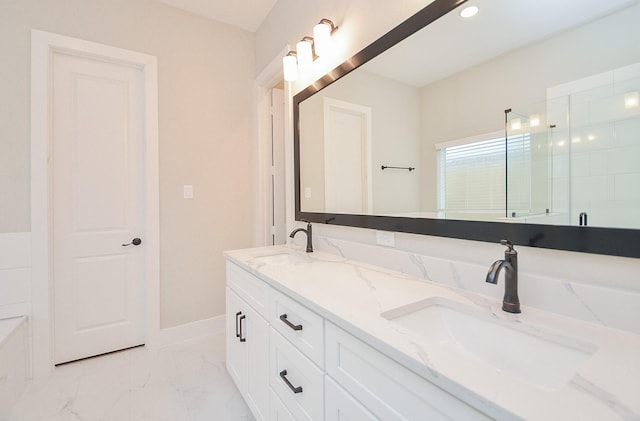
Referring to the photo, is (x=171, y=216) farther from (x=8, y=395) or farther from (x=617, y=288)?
(x=617, y=288)

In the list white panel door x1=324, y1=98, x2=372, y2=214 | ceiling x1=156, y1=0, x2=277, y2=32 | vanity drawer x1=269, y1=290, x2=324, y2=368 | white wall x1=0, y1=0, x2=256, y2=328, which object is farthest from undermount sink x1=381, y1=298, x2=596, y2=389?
ceiling x1=156, y1=0, x2=277, y2=32

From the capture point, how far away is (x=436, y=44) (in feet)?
3.77

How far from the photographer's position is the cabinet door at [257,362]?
1.26 metres

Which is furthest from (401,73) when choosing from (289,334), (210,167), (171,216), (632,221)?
(171,216)

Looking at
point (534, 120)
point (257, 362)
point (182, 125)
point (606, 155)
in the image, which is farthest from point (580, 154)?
point (182, 125)

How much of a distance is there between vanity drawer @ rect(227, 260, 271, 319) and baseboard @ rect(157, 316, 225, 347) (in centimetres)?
103

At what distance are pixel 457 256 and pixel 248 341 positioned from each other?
3.54ft

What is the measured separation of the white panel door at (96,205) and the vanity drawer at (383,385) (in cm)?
213

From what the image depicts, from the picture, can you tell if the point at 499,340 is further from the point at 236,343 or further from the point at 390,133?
the point at 236,343

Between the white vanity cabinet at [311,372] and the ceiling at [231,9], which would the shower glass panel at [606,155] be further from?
the ceiling at [231,9]

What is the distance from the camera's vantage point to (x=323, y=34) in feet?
5.41

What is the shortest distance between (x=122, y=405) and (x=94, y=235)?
47.5 inches

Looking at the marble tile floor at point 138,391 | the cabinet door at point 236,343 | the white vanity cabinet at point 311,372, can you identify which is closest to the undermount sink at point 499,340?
the white vanity cabinet at point 311,372

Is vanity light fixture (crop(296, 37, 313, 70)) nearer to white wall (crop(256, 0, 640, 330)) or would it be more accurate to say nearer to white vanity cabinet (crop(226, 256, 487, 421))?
white wall (crop(256, 0, 640, 330))
